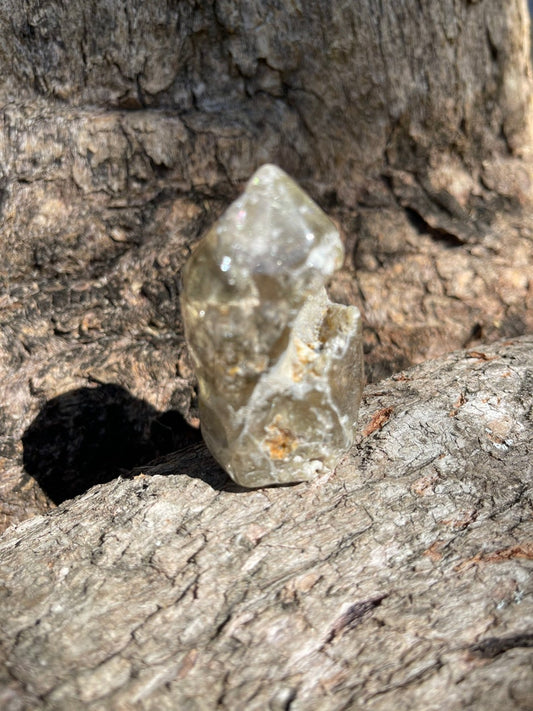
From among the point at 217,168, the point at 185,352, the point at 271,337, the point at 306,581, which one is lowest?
the point at 306,581

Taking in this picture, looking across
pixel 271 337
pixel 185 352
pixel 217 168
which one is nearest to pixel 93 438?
pixel 185 352

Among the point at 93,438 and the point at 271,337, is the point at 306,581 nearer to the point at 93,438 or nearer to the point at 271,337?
the point at 271,337

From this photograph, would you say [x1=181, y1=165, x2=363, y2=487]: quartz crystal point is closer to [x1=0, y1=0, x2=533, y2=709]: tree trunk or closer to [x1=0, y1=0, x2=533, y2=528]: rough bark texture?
[x1=0, y1=0, x2=533, y2=709]: tree trunk

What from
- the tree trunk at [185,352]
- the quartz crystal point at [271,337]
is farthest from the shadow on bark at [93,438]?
the quartz crystal point at [271,337]

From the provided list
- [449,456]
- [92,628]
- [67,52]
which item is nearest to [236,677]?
[92,628]

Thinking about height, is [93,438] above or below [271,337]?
below

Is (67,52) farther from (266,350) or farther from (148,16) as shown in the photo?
(266,350)

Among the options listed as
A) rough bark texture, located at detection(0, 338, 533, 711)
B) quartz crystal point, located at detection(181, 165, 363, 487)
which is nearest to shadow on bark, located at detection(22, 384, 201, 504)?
rough bark texture, located at detection(0, 338, 533, 711)
